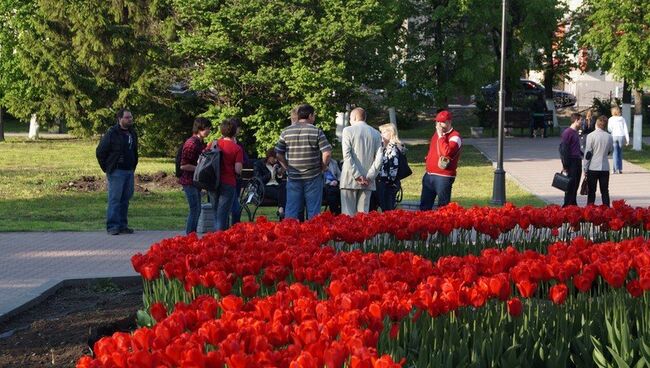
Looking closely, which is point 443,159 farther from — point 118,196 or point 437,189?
point 118,196

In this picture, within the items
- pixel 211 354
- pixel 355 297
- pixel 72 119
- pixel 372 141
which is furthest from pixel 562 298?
pixel 72 119

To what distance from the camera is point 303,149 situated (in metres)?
14.0

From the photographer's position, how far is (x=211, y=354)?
430cm

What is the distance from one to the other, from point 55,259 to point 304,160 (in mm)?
3210

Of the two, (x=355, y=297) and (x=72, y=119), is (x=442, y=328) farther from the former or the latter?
(x=72, y=119)

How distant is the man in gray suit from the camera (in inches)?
564

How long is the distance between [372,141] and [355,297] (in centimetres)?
892

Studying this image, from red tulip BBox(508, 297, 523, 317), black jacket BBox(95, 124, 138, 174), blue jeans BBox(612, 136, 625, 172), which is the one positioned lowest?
blue jeans BBox(612, 136, 625, 172)

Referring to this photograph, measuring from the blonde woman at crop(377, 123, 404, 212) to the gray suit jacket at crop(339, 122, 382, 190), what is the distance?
144cm

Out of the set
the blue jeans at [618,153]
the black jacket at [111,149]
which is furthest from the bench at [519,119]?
the black jacket at [111,149]

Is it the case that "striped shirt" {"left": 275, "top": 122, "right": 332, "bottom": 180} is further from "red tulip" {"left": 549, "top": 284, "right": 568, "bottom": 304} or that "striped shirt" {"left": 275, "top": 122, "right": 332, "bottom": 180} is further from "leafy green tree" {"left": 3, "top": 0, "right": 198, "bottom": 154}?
"leafy green tree" {"left": 3, "top": 0, "right": 198, "bottom": 154}

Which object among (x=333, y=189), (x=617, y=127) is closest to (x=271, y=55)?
(x=617, y=127)

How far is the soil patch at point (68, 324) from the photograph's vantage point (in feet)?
26.1

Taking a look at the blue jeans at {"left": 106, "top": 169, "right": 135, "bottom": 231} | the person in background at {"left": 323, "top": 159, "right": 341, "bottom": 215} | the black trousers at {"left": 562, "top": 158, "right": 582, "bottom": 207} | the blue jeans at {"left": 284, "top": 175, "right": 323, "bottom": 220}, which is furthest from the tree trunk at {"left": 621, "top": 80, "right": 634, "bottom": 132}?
the blue jeans at {"left": 284, "top": 175, "right": 323, "bottom": 220}
